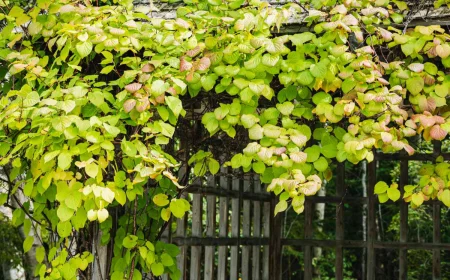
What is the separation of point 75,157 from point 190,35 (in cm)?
82

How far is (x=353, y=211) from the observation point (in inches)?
465

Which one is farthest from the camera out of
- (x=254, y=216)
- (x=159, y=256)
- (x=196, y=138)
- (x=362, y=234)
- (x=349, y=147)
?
(x=362, y=234)

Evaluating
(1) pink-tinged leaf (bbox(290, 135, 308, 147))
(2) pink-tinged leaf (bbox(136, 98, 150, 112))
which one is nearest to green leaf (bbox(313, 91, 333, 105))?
(1) pink-tinged leaf (bbox(290, 135, 308, 147))

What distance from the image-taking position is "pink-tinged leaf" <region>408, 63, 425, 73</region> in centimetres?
319

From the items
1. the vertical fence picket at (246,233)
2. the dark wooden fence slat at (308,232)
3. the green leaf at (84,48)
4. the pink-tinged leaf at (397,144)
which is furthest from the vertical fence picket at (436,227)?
the green leaf at (84,48)

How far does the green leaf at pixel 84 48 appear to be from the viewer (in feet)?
10.9

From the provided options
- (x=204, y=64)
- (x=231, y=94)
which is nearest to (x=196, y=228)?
(x=231, y=94)

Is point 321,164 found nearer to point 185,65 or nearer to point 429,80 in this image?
point 429,80

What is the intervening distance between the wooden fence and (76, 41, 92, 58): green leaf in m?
1.59

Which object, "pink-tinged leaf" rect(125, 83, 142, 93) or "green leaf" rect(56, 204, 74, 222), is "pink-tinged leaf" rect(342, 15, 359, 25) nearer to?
"pink-tinged leaf" rect(125, 83, 142, 93)

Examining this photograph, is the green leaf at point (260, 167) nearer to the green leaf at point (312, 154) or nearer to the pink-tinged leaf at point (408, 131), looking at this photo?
the green leaf at point (312, 154)

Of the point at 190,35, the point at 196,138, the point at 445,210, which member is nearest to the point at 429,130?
the point at 190,35

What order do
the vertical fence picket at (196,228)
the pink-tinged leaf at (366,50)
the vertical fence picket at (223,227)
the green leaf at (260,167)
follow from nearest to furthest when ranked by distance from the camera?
the pink-tinged leaf at (366,50), the green leaf at (260,167), the vertical fence picket at (196,228), the vertical fence picket at (223,227)

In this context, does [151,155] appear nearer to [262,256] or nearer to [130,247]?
[130,247]
